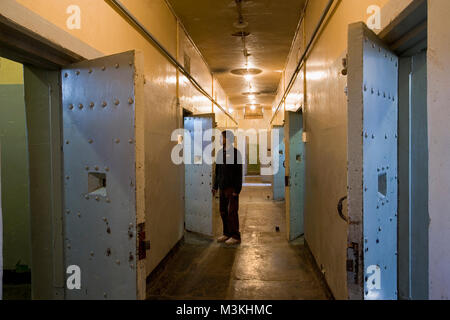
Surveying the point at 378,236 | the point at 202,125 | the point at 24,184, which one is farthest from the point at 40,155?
the point at 202,125

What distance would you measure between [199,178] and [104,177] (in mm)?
3368

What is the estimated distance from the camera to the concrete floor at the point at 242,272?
3170 mm

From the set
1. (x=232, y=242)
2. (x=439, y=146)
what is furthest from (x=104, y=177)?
(x=232, y=242)

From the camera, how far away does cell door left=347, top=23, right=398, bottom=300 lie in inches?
59.1

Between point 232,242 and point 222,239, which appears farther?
point 222,239

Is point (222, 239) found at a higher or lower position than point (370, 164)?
lower

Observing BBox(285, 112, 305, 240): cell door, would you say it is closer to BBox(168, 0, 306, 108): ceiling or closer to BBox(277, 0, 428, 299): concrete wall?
BBox(277, 0, 428, 299): concrete wall

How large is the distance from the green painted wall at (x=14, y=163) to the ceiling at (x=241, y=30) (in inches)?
87.1

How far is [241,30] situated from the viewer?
5082mm

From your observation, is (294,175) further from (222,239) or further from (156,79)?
(156,79)

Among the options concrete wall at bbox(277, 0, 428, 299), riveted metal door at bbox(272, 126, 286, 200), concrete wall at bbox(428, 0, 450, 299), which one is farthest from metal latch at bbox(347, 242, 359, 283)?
riveted metal door at bbox(272, 126, 286, 200)

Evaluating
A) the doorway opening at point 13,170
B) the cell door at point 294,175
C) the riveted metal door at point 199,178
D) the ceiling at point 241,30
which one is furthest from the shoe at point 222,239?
the ceiling at point 241,30

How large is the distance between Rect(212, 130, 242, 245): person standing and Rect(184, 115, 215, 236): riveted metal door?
12.5 inches

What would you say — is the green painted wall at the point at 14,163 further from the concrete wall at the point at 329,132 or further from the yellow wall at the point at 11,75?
the concrete wall at the point at 329,132
